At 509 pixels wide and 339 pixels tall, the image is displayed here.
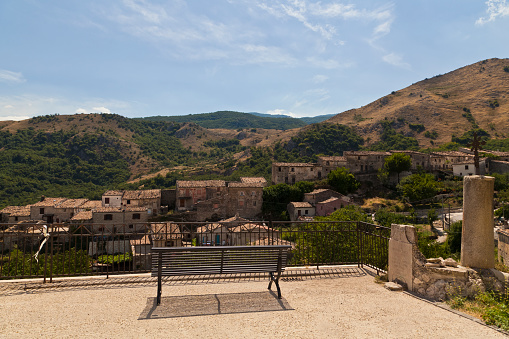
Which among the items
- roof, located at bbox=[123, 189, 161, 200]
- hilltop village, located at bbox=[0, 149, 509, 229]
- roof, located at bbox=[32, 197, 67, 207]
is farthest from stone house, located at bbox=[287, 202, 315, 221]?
roof, located at bbox=[32, 197, 67, 207]

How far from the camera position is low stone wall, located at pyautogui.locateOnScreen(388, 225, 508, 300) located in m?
6.65

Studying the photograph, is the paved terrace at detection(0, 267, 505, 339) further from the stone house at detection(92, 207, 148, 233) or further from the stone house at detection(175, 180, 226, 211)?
the stone house at detection(175, 180, 226, 211)

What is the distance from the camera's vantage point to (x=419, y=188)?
50.9 m

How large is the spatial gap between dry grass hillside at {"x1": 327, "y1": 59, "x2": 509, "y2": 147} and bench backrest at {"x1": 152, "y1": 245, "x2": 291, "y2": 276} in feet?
359

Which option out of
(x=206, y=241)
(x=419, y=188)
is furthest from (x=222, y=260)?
(x=419, y=188)

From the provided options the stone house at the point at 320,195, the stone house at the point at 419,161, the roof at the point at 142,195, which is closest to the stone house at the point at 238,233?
the roof at the point at 142,195

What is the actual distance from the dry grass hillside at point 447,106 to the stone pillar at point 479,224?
4221 inches

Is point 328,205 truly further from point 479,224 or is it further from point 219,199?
point 479,224

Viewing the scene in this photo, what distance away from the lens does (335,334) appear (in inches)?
200

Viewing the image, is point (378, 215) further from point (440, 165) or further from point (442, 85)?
point (442, 85)

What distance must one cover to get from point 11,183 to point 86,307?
92198 millimetres

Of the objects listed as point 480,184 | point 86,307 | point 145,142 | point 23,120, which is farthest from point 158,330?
point 23,120

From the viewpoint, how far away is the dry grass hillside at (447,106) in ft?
361

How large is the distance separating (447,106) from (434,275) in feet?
449
